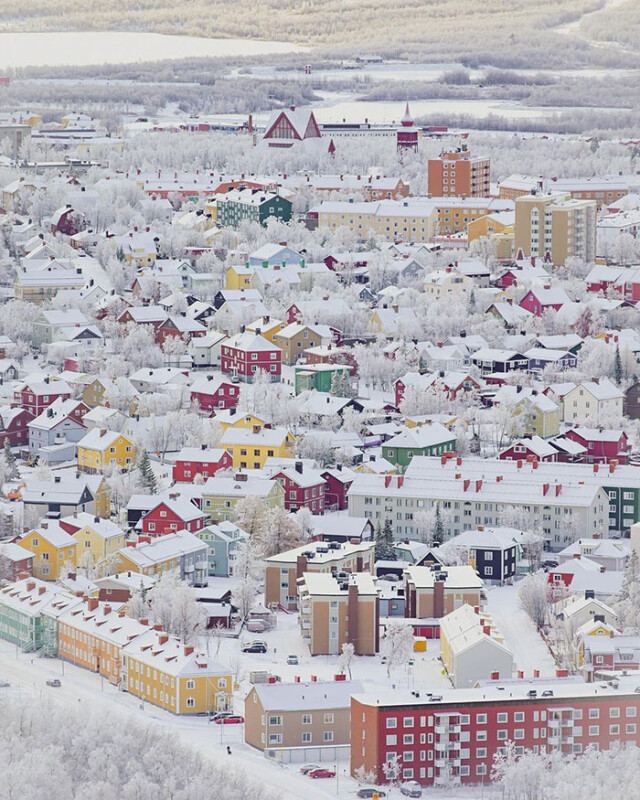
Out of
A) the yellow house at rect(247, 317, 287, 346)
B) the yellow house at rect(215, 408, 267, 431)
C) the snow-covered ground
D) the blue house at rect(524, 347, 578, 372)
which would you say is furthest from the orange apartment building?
→ the yellow house at rect(247, 317, 287, 346)

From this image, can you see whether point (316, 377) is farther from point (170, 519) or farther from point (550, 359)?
point (170, 519)

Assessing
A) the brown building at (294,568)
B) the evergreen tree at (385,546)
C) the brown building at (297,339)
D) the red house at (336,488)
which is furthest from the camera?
the brown building at (297,339)

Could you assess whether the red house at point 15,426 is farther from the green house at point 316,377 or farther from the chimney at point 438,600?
the chimney at point 438,600

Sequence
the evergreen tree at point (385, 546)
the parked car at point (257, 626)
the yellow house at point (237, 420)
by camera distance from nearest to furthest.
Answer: the parked car at point (257, 626)
the evergreen tree at point (385, 546)
the yellow house at point (237, 420)

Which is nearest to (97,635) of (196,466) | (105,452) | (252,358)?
(196,466)

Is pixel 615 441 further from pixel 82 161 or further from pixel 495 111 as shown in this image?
pixel 495 111

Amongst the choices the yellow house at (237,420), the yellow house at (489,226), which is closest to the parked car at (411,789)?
the yellow house at (237,420)

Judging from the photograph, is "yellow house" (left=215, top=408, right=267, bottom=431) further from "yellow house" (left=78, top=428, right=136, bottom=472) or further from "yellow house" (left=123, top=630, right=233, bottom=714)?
"yellow house" (left=123, top=630, right=233, bottom=714)
